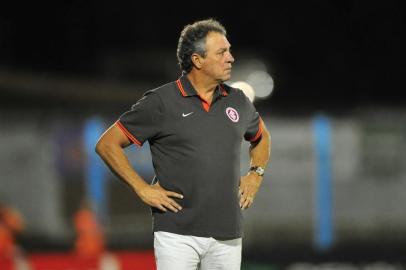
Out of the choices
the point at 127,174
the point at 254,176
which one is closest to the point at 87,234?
the point at 254,176

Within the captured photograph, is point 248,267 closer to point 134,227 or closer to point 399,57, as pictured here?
point 134,227

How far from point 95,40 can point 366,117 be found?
10294 millimetres

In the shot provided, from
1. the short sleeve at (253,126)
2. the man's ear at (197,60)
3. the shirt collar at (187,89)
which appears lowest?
the short sleeve at (253,126)

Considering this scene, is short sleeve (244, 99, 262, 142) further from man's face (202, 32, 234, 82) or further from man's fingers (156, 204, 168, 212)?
man's fingers (156, 204, 168, 212)

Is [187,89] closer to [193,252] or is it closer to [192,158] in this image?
[192,158]

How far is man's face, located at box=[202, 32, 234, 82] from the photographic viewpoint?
418 cm

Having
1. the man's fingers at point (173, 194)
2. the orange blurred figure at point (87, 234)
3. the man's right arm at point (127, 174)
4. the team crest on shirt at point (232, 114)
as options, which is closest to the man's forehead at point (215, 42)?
the team crest on shirt at point (232, 114)

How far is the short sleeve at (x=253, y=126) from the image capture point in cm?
438

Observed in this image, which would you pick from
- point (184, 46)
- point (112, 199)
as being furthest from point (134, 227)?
point (184, 46)

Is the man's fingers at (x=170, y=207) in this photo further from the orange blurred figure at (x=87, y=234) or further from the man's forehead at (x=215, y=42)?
the orange blurred figure at (x=87, y=234)

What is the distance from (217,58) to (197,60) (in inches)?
3.6

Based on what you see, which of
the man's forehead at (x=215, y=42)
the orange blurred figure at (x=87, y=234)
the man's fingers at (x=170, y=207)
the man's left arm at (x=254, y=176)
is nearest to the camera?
the man's fingers at (x=170, y=207)

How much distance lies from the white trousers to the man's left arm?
0.63 ft

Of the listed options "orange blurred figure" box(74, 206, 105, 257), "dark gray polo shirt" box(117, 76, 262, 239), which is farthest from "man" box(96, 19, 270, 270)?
"orange blurred figure" box(74, 206, 105, 257)
